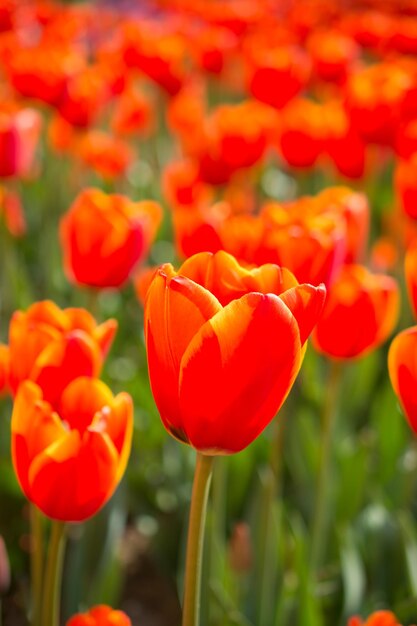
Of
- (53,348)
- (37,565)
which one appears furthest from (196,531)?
(37,565)

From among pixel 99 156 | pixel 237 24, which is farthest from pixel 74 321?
pixel 237 24

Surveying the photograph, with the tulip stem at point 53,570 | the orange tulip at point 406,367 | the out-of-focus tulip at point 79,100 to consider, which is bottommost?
the out-of-focus tulip at point 79,100

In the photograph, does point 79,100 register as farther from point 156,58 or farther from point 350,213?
point 350,213

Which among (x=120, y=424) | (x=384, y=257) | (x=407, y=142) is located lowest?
(x=384, y=257)

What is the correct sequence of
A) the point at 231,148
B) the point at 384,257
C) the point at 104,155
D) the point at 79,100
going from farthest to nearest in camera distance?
1. the point at 104,155
2. the point at 384,257
3. the point at 79,100
4. the point at 231,148

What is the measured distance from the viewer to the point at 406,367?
76 cm

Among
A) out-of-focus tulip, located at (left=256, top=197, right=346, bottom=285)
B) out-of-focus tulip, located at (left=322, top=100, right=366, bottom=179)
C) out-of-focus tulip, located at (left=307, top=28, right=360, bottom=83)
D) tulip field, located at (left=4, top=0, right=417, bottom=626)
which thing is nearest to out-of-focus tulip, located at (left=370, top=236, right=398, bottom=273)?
tulip field, located at (left=4, top=0, right=417, bottom=626)

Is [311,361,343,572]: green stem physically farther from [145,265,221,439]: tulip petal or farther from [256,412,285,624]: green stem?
[145,265,221,439]: tulip petal

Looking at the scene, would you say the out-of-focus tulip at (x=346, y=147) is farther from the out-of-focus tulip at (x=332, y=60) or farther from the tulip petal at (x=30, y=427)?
the tulip petal at (x=30, y=427)

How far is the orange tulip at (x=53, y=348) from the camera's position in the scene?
79 cm

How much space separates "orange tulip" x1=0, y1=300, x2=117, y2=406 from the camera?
792 mm

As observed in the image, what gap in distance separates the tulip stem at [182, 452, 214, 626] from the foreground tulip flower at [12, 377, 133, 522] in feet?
0.27

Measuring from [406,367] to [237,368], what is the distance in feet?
0.66

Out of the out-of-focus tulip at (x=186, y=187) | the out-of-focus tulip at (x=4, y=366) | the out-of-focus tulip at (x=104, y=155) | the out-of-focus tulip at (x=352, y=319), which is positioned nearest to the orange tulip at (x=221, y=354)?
the out-of-focus tulip at (x=4, y=366)
